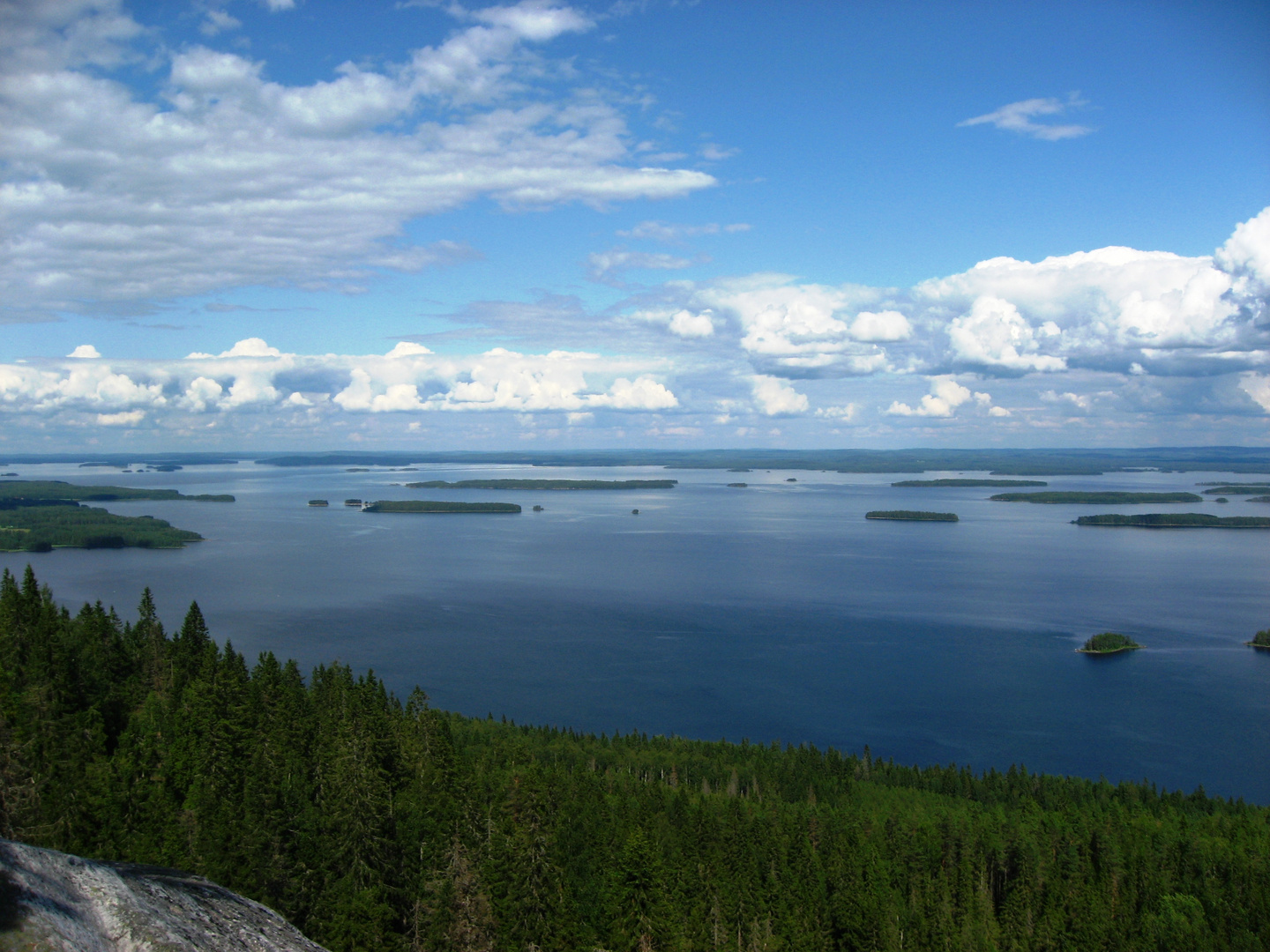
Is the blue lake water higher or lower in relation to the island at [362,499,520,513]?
lower

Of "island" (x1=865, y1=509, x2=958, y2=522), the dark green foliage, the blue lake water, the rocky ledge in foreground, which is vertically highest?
the rocky ledge in foreground

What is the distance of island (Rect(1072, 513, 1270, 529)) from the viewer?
163 meters

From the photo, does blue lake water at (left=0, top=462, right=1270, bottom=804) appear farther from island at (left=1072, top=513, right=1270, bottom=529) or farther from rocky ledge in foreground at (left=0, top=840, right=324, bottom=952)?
rocky ledge in foreground at (left=0, top=840, right=324, bottom=952)

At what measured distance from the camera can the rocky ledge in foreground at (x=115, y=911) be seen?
4.76 m

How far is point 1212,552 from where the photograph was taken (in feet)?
424

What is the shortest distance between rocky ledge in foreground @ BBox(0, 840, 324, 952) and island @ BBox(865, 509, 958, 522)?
182m

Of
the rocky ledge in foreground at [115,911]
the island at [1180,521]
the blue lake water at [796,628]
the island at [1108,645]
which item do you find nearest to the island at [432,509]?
the blue lake water at [796,628]

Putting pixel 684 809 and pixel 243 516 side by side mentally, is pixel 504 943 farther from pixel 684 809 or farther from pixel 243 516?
pixel 243 516

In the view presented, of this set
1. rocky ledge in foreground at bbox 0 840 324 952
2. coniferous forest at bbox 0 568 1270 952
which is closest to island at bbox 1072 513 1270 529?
coniferous forest at bbox 0 568 1270 952

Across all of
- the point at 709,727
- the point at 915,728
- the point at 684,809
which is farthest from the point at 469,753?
the point at 915,728

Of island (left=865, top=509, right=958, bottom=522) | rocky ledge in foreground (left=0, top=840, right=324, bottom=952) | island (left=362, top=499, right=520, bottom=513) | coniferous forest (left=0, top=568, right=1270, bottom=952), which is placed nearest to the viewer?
rocky ledge in foreground (left=0, top=840, right=324, bottom=952)

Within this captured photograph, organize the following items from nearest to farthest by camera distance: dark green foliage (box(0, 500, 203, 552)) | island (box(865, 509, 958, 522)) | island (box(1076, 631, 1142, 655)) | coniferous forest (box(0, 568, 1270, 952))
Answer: coniferous forest (box(0, 568, 1270, 952)) < island (box(1076, 631, 1142, 655)) < dark green foliage (box(0, 500, 203, 552)) < island (box(865, 509, 958, 522))

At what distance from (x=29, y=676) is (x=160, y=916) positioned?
31811 mm

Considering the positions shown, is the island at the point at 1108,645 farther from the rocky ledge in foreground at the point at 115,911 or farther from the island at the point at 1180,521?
the island at the point at 1180,521
